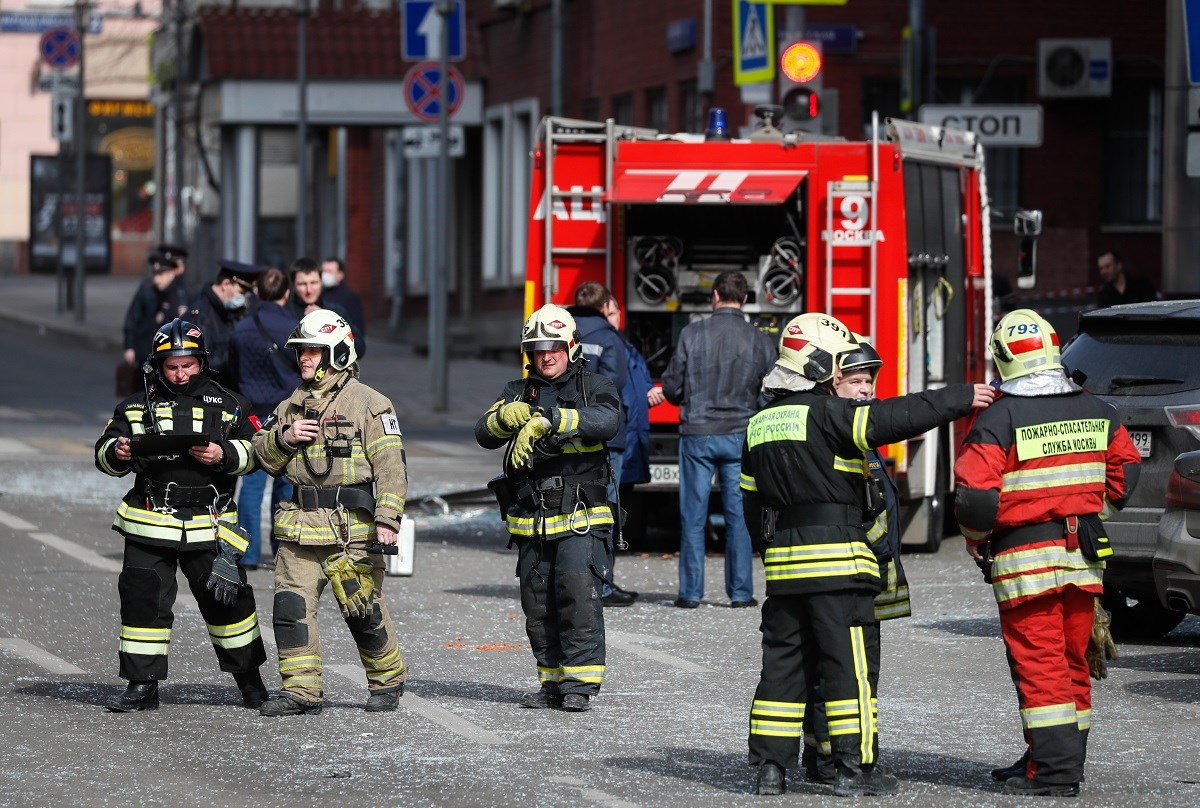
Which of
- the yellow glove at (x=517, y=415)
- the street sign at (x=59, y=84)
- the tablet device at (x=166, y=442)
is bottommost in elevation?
the tablet device at (x=166, y=442)

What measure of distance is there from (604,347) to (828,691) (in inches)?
221

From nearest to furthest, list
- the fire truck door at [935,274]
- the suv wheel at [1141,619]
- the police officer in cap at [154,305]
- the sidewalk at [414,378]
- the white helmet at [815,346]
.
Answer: the white helmet at [815,346] < the suv wheel at [1141,619] < the fire truck door at [935,274] < the police officer in cap at [154,305] < the sidewalk at [414,378]

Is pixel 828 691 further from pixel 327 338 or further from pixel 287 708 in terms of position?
pixel 327 338

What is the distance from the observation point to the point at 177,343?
1007 centimetres

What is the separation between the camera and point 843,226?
1581 cm

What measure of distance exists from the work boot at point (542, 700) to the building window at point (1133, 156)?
20.6 m

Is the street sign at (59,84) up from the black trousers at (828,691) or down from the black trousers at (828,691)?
up

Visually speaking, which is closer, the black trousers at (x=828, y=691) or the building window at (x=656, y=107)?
the black trousers at (x=828, y=691)

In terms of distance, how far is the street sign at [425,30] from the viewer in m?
27.6

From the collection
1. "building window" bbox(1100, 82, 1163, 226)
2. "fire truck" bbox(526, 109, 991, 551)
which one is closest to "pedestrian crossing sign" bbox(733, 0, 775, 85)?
"fire truck" bbox(526, 109, 991, 551)

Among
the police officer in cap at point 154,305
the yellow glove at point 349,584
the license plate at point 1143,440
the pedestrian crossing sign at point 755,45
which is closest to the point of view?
the yellow glove at point 349,584

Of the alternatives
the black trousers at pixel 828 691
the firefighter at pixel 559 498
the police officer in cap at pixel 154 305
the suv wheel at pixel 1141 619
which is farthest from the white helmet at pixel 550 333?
the police officer in cap at pixel 154 305

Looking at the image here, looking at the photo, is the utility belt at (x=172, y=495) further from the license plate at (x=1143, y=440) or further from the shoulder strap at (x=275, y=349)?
the shoulder strap at (x=275, y=349)

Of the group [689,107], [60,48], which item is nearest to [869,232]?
[689,107]
